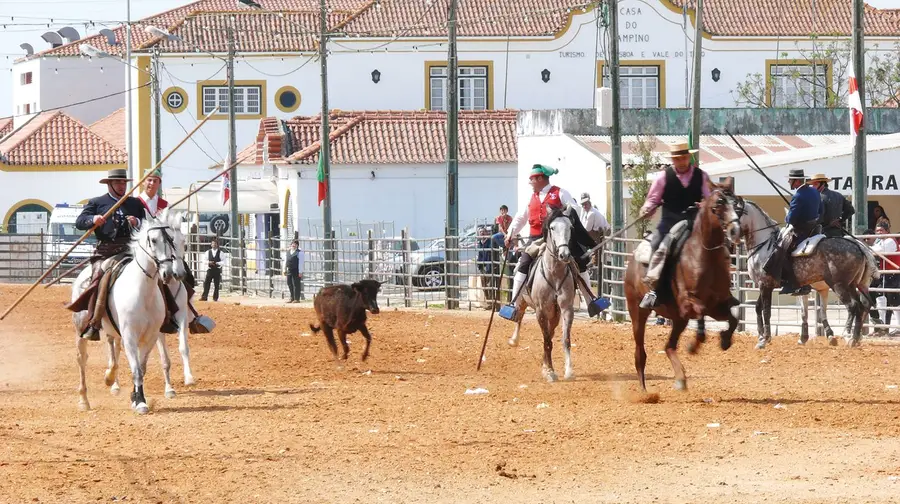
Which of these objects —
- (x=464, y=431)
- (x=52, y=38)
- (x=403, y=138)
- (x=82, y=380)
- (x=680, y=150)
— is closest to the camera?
(x=464, y=431)

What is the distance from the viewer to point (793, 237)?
19.5 meters

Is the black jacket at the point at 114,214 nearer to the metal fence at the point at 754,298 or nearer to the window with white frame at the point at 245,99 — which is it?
the metal fence at the point at 754,298

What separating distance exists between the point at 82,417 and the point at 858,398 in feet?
22.8

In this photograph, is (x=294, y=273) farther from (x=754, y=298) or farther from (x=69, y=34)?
(x=69, y=34)

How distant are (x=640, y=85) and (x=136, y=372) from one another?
4864 cm

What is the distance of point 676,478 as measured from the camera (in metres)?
9.55

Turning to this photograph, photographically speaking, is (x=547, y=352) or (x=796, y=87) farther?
(x=796, y=87)

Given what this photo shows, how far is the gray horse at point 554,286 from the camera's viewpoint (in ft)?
50.4

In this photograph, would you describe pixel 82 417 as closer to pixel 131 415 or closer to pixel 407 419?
pixel 131 415

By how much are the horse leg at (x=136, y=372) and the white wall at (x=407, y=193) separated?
34.2 meters

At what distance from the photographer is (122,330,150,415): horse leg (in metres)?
A: 13.3

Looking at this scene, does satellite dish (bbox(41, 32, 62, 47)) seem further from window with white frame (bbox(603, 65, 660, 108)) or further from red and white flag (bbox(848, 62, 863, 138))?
red and white flag (bbox(848, 62, 863, 138))

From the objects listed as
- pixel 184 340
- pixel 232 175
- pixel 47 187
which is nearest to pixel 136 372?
pixel 184 340

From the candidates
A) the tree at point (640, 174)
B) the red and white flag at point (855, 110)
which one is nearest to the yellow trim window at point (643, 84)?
the tree at point (640, 174)
